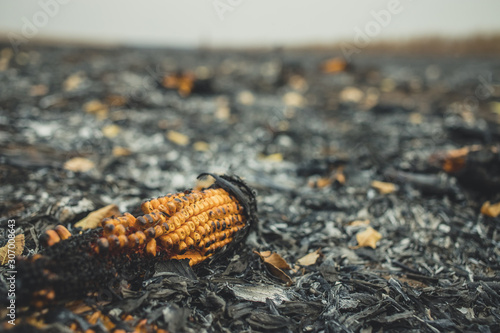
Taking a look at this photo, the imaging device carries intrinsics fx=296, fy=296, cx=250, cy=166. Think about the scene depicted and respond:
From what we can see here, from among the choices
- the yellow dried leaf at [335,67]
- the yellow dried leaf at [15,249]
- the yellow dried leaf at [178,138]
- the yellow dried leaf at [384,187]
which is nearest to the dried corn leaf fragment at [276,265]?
the yellow dried leaf at [15,249]

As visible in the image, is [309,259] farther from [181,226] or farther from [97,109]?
[97,109]

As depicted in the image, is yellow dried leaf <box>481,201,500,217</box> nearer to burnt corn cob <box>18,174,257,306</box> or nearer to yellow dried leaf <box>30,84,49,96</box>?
burnt corn cob <box>18,174,257,306</box>

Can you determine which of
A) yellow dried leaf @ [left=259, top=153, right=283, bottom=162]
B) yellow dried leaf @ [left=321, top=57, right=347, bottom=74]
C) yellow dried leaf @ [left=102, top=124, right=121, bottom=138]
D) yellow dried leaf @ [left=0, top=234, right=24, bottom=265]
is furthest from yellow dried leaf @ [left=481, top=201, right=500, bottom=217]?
yellow dried leaf @ [left=321, top=57, right=347, bottom=74]

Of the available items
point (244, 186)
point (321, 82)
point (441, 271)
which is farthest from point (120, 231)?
point (321, 82)

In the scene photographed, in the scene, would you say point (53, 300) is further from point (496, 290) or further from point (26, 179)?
point (496, 290)

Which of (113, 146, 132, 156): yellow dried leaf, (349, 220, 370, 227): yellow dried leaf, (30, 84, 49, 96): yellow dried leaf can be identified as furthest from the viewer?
(30, 84, 49, 96): yellow dried leaf

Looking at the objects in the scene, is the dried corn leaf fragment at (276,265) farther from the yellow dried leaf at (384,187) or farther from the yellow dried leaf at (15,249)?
the yellow dried leaf at (384,187)
